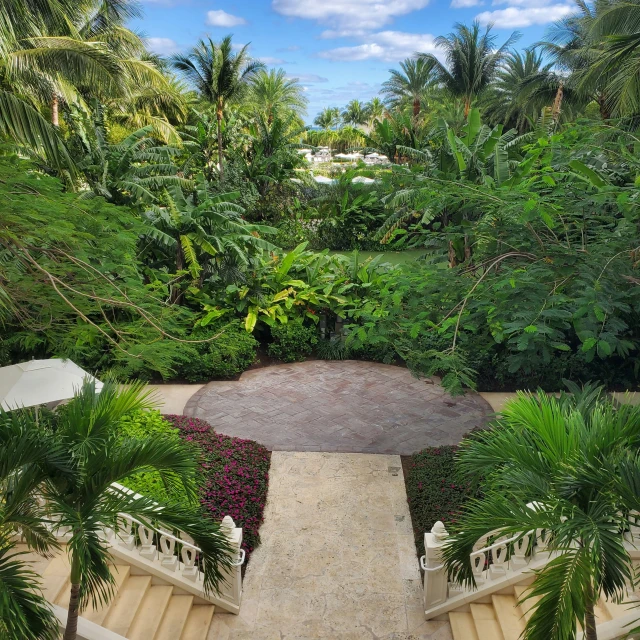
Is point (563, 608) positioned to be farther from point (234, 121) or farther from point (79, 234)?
point (234, 121)

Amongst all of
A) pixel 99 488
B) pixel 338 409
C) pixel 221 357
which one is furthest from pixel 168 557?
pixel 221 357

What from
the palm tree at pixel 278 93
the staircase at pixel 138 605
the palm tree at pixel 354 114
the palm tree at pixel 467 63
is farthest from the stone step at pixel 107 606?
the palm tree at pixel 354 114

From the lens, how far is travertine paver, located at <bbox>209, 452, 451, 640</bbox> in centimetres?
601

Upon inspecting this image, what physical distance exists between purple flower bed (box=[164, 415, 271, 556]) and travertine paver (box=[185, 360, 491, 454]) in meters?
0.70

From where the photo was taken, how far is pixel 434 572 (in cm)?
595

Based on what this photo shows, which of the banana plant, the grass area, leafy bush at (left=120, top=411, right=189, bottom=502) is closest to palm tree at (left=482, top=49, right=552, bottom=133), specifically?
the grass area

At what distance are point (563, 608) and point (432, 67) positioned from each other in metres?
33.5

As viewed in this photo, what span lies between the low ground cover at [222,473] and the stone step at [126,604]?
2.92ft

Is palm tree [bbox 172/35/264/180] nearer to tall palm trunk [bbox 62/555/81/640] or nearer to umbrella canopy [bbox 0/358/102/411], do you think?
umbrella canopy [bbox 0/358/102/411]

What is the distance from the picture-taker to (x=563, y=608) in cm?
323

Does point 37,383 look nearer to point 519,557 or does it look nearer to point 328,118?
point 519,557

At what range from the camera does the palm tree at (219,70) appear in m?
19.2

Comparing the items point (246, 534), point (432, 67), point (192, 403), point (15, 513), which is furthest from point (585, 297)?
point (432, 67)

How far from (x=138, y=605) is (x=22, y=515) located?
7.95 ft
